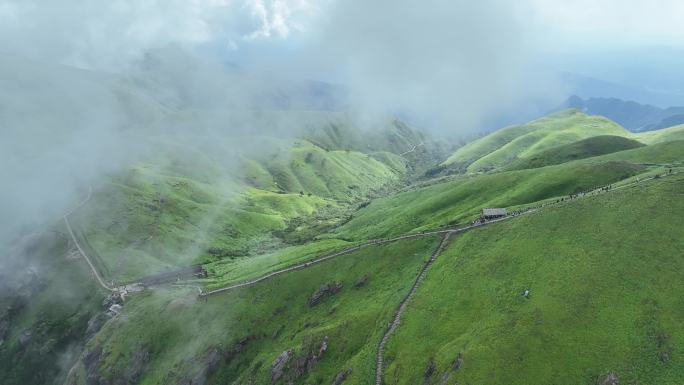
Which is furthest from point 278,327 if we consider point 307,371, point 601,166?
point 601,166

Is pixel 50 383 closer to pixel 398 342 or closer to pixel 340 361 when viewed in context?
pixel 340 361

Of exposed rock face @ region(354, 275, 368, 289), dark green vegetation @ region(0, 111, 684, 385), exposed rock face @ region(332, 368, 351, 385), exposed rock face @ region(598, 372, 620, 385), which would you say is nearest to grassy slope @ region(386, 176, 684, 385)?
dark green vegetation @ region(0, 111, 684, 385)

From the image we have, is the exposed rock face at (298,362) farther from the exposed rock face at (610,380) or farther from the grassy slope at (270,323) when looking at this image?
the exposed rock face at (610,380)

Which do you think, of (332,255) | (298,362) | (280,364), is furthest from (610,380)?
(332,255)

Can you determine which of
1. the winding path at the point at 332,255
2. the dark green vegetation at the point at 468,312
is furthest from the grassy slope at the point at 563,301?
the winding path at the point at 332,255

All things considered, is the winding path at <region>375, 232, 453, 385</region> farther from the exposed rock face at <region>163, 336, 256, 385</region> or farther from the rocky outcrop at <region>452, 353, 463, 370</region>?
the exposed rock face at <region>163, 336, 256, 385</region>

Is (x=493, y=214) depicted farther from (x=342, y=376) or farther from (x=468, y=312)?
(x=342, y=376)
